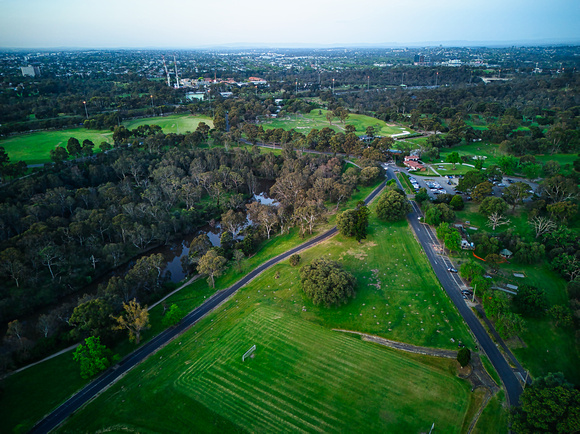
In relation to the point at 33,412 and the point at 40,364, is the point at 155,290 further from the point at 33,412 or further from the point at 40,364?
the point at 33,412

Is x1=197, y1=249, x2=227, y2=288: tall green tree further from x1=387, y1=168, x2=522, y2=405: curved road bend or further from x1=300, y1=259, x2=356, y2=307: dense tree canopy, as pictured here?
x1=387, y1=168, x2=522, y2=405: curved road bend

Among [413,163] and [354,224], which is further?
[413,163]

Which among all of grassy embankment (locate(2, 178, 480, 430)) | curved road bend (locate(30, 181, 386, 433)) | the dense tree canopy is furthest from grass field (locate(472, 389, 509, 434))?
curved road bend (locate(30, 181, 386, 433))

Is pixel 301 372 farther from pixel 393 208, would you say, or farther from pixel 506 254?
pixel 506 254

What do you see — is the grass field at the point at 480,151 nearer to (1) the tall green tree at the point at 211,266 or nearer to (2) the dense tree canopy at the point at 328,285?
(2) the dense tree canopy at the point at 328,285

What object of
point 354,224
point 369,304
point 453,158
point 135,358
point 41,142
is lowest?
point 135,358

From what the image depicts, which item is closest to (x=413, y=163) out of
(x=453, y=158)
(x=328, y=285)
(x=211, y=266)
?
(x=453, y=158)

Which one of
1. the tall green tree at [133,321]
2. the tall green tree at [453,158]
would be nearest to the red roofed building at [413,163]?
the tall green tree at [453,158]
